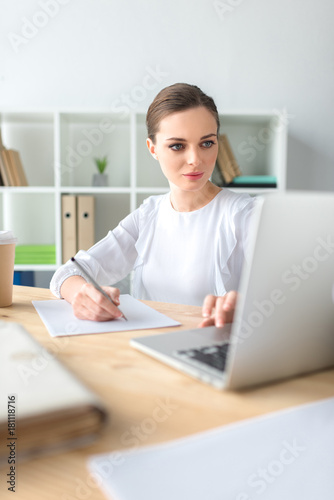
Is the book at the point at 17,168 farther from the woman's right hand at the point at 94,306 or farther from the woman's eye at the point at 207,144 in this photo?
the woman's right hand at the point at 94,306

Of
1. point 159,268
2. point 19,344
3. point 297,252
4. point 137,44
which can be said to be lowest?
point 159,268

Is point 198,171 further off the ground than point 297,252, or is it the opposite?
point 198,171

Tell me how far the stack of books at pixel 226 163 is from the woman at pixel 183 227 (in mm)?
1056

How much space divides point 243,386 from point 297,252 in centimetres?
18

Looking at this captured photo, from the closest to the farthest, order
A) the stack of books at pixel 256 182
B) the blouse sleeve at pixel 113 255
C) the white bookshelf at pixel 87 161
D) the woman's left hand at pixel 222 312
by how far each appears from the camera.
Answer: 1. the woman's left hand at pixel 222 312
2. the blouse sleeve at pixel 113 255
3. the stack of books at pixel 256 182
4. the white bookshelf at pixel 87 161

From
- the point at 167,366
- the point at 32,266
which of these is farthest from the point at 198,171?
the point at 32,266

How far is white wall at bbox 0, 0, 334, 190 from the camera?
2912 millimetres

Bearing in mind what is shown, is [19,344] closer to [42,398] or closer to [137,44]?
[42,398]

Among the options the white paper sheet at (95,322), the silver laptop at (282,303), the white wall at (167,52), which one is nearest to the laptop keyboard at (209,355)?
the silver laptop at (282,303)

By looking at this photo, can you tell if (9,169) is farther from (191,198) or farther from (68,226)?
(191,198)

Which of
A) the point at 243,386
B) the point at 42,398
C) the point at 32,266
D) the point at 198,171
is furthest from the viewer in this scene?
the point at 32,266

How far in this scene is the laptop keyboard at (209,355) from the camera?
577 millimetres

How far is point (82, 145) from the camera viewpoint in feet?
9.82

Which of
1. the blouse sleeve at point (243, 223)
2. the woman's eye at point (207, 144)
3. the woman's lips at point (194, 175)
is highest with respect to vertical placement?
the woman's eye at point (207, 144)
